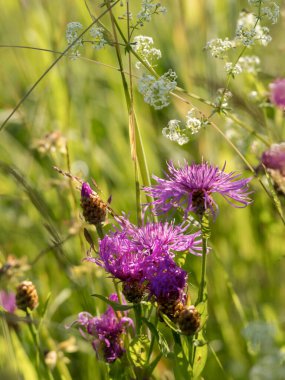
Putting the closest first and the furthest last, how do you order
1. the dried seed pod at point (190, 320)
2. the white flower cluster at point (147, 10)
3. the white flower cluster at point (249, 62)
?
the dried seed pod at point (190, 320)
the white flower cluster at point (147, 10)
the white flower cluster at point (249, 62)

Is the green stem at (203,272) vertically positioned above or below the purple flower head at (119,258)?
below

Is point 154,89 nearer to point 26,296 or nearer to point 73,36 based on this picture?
point 73,36

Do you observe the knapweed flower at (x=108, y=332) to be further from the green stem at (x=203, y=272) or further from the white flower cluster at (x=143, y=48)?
the white flower cluster at (x=143, y=48)

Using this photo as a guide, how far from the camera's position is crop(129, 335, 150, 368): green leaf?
76cm

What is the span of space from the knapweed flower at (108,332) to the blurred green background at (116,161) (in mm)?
75

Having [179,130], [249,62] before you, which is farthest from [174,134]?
[249,62]

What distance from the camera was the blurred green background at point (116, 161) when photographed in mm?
1131

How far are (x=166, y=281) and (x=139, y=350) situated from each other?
0.33ft

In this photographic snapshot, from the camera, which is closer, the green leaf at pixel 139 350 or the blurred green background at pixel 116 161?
the green leaf at pixel 139 350

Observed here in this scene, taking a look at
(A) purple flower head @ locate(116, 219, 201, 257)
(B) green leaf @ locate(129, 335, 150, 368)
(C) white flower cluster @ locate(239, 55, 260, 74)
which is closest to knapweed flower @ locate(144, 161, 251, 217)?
(A) purple flower head @ locate(116, 219, 201, 257)

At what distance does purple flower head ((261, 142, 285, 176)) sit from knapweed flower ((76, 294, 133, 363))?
0.25 metres

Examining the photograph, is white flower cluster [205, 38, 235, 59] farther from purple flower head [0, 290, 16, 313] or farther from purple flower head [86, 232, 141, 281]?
purple flower head [0, 290, 16, 313]

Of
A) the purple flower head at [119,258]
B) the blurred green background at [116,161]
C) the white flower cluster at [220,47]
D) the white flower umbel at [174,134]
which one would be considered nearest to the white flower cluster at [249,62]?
the blurred green background at [116,161]

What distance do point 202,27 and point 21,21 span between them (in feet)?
1.95
